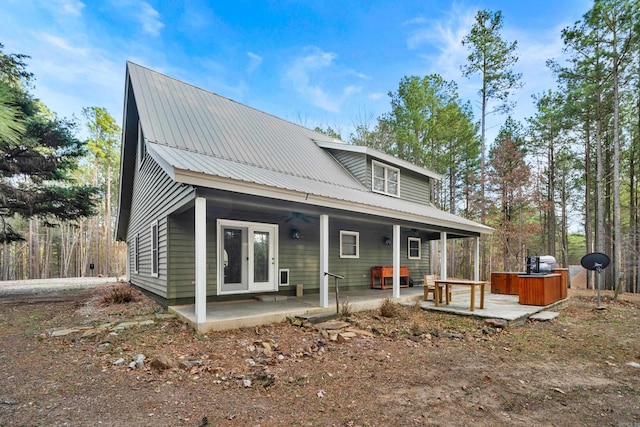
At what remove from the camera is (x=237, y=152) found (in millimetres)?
7789

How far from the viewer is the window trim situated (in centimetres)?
707

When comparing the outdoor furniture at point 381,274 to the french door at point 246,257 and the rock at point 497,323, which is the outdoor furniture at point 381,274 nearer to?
the french door at point 246,257

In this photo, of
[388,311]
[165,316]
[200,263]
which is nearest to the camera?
[200,263]

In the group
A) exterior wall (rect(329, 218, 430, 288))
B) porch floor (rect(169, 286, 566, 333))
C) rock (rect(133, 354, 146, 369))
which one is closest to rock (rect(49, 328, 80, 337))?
porch floor (rect(169, 286, 566, 333))

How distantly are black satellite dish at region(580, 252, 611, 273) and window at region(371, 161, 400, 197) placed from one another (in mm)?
5777

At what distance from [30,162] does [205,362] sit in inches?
484

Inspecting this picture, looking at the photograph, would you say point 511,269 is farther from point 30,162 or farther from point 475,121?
point 30,162

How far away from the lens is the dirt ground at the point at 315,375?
104 inches

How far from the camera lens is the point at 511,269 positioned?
54.4ft

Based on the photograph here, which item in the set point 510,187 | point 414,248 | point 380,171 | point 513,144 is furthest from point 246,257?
point 513,144

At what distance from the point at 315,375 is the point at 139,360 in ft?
6.74

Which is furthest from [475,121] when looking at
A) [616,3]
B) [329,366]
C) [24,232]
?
[24,232]

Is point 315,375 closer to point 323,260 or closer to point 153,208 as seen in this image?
point 323,260

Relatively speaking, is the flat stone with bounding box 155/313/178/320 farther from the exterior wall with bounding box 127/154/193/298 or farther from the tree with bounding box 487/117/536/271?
the tree with bounding box 487/117/536/271
